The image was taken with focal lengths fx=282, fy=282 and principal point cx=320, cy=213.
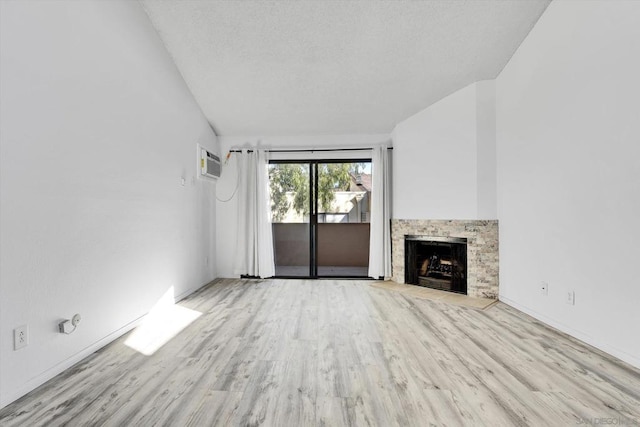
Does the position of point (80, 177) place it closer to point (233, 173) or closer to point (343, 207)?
point (233, 173)

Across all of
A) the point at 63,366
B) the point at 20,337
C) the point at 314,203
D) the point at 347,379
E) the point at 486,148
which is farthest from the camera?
the point at 314,203

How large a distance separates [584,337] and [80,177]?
158 inches

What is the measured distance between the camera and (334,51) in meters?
3.03

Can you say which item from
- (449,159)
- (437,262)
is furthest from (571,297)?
(449,159)

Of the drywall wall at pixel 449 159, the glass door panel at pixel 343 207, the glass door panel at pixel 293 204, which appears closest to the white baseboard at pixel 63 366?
the glass door panel at pixel 293 204

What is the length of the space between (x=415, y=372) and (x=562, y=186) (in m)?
2.06

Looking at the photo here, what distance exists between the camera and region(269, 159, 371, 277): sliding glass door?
14.9 feet

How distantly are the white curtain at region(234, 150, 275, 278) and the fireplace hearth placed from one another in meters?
2.13

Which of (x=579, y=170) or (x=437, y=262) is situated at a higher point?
(x=579, y=170)

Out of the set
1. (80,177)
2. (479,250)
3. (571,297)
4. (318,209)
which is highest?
(80,177)

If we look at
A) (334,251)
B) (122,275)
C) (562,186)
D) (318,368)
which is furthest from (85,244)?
(562,186)

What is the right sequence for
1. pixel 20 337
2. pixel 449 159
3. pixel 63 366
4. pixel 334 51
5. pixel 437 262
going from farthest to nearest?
pixel 437 262
pixel 449 159
pixel 334 51
pixel 63 366
pixel 20 337

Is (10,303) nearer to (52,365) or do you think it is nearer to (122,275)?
(52,365)

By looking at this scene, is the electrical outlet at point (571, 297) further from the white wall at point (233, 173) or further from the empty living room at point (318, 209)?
the white wall at point (233, 173)
